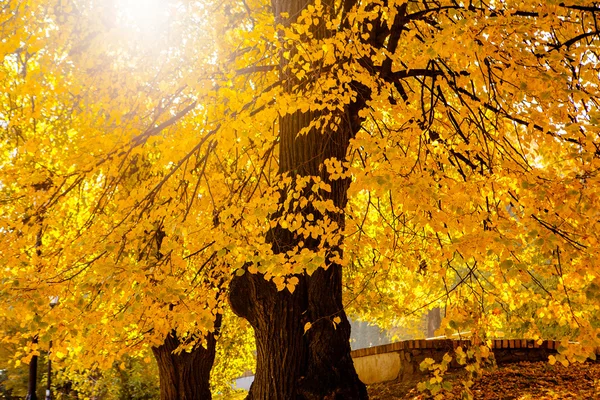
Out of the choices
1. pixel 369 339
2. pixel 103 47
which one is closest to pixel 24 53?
pixel 103 47

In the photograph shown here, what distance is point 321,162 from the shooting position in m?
6.65

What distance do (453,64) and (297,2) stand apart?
214 centimetres

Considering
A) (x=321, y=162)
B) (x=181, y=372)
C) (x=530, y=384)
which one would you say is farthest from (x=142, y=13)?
(x=530, y=384)

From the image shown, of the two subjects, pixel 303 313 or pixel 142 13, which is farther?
pixel 142 13

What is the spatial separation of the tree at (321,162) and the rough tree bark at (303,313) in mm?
23

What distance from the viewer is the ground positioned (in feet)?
21.6

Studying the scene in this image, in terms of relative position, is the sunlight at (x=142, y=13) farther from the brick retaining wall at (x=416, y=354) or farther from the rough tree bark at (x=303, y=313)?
the brick retaining wall at (x=416, y=354)

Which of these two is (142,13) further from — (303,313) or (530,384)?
(530,384)

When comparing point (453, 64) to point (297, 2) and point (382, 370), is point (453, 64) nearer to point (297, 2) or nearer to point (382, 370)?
point (297, 2)

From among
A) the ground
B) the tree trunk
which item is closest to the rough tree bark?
the ground

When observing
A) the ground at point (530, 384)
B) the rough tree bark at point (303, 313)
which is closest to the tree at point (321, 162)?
the rough tree bark at point (303, 313)

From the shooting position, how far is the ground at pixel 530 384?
6582 mm

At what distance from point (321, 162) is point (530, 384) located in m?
3.97

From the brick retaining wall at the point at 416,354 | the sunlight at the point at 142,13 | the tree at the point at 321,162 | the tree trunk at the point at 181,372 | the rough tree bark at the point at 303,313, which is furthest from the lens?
the tree trunk at the point at 181,372
